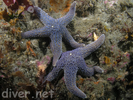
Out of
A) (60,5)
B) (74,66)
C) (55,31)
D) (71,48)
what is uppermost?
(60,5)

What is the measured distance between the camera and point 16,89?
267cm

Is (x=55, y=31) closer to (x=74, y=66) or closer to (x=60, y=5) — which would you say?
(x=60, y=5)

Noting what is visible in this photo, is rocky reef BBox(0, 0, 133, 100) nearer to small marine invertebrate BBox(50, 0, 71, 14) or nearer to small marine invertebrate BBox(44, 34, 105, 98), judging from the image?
small marine invertebrate BBox(50, 0, 71, 14)

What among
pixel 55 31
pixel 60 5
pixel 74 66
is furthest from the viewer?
pixel 60 5

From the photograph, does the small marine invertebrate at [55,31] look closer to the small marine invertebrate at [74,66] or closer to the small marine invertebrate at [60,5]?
the small marine invertebrate at [74,66]

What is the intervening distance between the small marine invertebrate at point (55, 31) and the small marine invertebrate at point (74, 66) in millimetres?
272

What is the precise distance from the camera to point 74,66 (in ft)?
10.6

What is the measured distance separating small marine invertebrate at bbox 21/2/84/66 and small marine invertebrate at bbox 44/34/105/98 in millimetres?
272

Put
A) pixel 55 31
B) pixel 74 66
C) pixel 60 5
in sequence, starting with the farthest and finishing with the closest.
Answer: pixel 60 5
pixel 55 31
pixel 74 66

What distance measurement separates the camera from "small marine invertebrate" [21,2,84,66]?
3.37 m

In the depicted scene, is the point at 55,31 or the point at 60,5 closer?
the point at 55,31

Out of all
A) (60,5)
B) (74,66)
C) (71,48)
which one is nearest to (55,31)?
(71,48)

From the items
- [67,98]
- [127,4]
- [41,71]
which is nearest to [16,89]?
[41,71]

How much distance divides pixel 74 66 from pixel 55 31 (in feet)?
4.56
